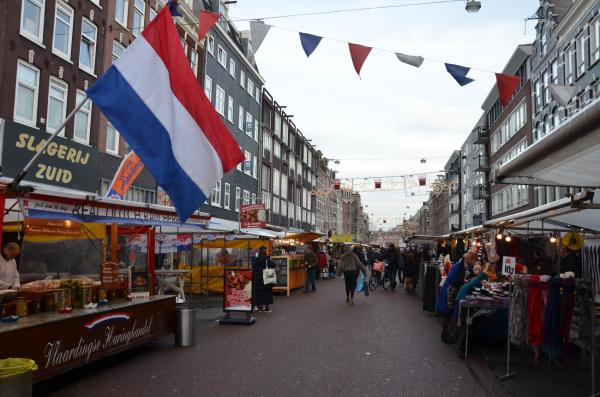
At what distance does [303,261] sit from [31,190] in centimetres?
1832

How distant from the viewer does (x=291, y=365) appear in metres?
8.30

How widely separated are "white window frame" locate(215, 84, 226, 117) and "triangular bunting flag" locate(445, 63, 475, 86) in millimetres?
26739

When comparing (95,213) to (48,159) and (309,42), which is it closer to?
(309,42)

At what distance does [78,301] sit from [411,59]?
7.47 metres

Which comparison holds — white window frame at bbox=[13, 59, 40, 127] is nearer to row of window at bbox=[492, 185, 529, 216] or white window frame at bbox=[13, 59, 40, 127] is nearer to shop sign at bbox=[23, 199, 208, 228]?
shop sign at bbox=[23, 199, 208, 228]

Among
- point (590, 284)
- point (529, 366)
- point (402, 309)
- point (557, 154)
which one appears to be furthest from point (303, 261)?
point (557, 154)

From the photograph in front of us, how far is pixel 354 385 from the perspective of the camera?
716cm

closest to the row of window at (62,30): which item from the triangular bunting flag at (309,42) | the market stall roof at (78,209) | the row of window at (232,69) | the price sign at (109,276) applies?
the market stall roof at (78,209)

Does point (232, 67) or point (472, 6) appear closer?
point (472, 6)

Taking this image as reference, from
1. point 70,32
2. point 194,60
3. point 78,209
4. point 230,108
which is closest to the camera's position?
point 78,209

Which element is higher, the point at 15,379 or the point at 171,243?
the point at 171,243

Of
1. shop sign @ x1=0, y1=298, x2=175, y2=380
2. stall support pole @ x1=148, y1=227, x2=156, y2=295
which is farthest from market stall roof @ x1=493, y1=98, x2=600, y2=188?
stall support pole @ x1=148, y1=227, x2=156, y2=295

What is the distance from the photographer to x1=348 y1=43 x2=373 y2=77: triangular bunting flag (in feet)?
34.6

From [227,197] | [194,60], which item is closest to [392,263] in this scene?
[227,197]
